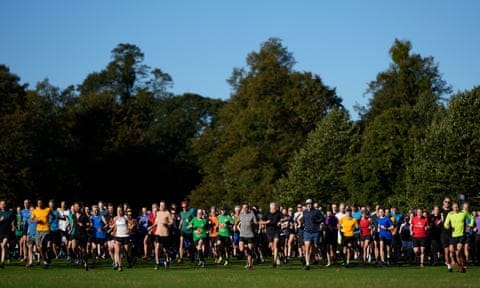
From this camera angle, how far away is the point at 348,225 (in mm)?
32031

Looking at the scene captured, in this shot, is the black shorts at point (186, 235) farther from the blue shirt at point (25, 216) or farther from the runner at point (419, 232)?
the runner at point (419, 232)

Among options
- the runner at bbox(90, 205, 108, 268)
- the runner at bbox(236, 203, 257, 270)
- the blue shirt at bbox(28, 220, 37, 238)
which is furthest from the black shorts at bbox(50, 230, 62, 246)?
the runner at bbox(236, 203, 257, 270)

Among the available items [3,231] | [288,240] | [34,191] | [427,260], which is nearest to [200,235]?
[288,240]

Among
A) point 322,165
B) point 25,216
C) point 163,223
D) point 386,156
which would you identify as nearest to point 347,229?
point 163,223

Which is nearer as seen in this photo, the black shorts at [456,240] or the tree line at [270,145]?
the black shorts at [456,240]

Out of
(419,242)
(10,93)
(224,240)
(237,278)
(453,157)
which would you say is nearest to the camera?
(237,278)

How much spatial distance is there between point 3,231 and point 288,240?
36.6 feet

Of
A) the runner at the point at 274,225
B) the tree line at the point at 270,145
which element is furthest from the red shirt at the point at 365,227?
the tree line at the point at 270,145

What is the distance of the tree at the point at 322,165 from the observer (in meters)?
66.4

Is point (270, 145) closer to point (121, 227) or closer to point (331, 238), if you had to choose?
point (331, 238)

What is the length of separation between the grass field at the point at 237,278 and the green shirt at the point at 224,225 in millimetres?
5126

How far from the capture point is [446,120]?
61.6 metres

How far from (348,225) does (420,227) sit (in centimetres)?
254

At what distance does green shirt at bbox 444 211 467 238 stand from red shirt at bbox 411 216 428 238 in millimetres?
4487
